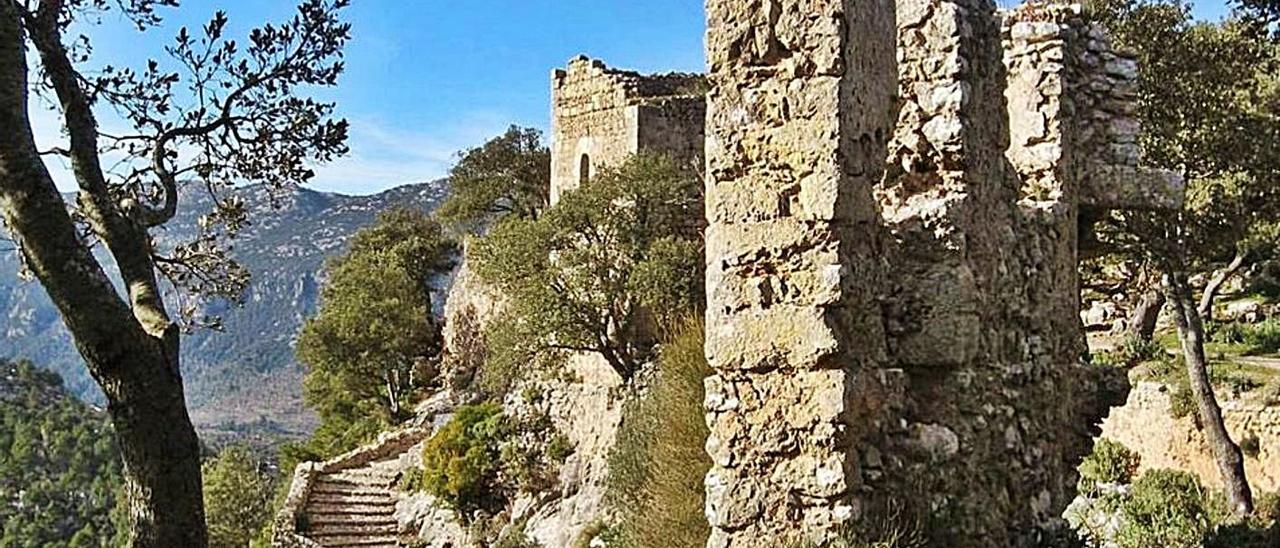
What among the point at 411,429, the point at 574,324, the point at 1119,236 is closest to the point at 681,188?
the point at 574,324

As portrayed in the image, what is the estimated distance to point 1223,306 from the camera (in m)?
26.5

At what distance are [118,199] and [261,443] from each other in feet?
442

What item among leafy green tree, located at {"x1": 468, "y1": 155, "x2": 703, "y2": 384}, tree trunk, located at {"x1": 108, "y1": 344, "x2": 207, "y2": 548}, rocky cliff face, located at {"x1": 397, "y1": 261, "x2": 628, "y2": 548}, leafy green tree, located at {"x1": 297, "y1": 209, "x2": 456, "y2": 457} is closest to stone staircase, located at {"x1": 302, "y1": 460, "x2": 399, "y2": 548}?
rocky cliff face, located at {"x1": 397, "y1": 261, "x2": 628, "y2": 548}

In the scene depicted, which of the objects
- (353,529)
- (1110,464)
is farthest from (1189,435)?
(353,529)

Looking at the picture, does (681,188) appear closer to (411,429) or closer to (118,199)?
(411,429)

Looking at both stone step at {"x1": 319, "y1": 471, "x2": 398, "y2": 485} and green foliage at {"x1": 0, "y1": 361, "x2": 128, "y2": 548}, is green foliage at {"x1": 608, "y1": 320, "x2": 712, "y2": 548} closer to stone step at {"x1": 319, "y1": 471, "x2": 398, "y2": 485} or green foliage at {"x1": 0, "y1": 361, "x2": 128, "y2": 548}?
stone step at {"x1": 319, "y1": 471, "x2": 398, "y2": 485}

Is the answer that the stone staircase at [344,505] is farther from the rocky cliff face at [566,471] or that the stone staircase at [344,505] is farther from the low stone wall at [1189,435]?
the low stone wall at [1189,435]

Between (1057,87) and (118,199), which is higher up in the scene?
(1057,87)

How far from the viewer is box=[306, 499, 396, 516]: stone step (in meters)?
24.6

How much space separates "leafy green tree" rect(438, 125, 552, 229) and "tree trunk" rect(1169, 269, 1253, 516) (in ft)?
74.5

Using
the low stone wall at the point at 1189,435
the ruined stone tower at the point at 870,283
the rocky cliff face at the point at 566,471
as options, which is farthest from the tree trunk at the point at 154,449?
the low stone wall at the point at 1189,435

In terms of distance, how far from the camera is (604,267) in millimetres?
20297

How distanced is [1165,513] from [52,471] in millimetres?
71519

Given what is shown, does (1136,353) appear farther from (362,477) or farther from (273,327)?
(273,327)
